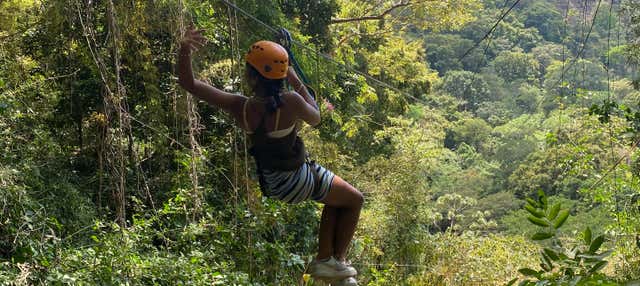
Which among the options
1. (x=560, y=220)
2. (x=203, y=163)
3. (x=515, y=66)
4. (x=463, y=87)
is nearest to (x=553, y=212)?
(x=560, y=220)

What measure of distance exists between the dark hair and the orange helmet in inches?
1.1

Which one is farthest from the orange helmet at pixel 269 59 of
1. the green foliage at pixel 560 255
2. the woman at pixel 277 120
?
the green foliage at pixel 560 255

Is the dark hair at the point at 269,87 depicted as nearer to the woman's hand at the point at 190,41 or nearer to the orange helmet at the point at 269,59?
the orange helmet at the point at 269,59

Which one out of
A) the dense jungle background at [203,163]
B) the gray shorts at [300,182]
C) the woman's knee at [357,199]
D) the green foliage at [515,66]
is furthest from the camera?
the green foliage at [515,66]

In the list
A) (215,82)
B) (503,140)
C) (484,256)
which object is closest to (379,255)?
(484,256)

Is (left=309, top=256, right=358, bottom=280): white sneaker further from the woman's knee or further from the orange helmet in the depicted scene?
the orange helmet

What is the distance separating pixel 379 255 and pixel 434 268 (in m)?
0.61

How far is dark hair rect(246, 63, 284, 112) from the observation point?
91.1 inches

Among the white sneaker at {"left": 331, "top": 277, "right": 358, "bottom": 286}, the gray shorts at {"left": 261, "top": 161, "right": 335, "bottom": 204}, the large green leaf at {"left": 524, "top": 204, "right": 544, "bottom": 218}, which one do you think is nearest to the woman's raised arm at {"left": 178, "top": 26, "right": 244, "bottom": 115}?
the gray shorts at {"left": 261, "top": 161, "right": 335, "bottom": 204}

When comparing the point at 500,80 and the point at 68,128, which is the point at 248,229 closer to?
the point at 68,128

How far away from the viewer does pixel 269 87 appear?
91.9 inches

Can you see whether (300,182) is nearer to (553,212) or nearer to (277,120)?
(277,120)

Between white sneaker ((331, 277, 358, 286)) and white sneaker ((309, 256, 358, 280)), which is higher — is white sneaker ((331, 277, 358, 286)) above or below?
→ below

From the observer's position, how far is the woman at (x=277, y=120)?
2.31m
